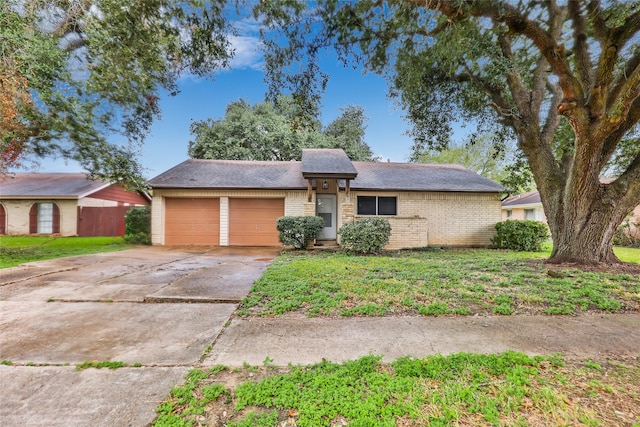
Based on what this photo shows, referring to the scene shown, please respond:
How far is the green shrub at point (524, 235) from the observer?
1168 cm

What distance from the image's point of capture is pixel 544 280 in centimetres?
571

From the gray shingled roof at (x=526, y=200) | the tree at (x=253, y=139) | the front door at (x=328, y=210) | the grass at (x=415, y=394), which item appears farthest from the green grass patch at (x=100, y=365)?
the gray shingled roof at (x=526, y=200)

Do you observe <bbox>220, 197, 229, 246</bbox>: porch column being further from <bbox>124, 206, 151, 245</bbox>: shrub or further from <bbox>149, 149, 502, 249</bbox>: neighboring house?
<bbox>124, 206, 151, 245</bbox>: shrub

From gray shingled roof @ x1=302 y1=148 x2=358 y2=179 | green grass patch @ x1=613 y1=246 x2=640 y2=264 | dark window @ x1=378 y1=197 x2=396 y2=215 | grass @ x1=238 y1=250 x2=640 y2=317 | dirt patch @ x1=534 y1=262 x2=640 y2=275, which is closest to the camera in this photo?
grass @ x1=238 y1=250 x2=640 y2=317

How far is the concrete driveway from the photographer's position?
2.10m

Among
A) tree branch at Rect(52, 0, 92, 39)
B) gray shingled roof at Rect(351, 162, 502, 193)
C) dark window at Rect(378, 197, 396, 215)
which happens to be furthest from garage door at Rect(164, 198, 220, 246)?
dark window at Rect(378, 197, 396, 215)

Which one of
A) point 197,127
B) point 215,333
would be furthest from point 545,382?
point 197,127

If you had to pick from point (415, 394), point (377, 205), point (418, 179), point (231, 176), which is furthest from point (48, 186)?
point (415, 394)

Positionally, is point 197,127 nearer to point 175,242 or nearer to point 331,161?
point 175,242

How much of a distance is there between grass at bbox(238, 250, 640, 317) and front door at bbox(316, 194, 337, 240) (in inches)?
252

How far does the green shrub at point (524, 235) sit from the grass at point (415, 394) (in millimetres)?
10674

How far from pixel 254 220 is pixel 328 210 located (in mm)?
3520

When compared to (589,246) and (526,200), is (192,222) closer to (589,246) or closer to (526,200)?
(589,246)

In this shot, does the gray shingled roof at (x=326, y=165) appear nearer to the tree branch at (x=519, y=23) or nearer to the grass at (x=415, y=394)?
the tree branch at (x=519, y=23)
